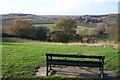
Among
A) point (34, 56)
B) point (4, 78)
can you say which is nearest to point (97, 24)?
point (34, 56)

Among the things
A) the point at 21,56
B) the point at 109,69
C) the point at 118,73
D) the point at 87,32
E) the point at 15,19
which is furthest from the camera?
the point at 15,19

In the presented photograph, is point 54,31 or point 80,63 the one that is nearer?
point 80,63

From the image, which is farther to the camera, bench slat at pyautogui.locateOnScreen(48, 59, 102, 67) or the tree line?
the tree line

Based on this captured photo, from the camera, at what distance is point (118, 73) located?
8.94 m

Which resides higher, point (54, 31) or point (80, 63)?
point (54, 31)

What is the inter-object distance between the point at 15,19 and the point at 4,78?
53.4 metres

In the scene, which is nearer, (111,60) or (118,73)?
(118,73)

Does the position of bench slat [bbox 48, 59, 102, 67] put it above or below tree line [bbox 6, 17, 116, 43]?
below

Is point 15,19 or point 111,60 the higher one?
point 15,19

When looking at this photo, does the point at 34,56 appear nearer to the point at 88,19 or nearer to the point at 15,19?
the point at 88,19

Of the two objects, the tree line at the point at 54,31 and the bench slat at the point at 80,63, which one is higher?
the tree line at the point at 54,31

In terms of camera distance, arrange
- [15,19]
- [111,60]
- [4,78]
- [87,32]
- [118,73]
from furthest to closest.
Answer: [15,19], [87,32], [111,60], [118,73], [4,78]

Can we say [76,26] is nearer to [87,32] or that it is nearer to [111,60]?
[87,32]

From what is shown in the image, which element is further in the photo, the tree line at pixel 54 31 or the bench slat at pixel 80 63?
the tree line at pixel 54 31
